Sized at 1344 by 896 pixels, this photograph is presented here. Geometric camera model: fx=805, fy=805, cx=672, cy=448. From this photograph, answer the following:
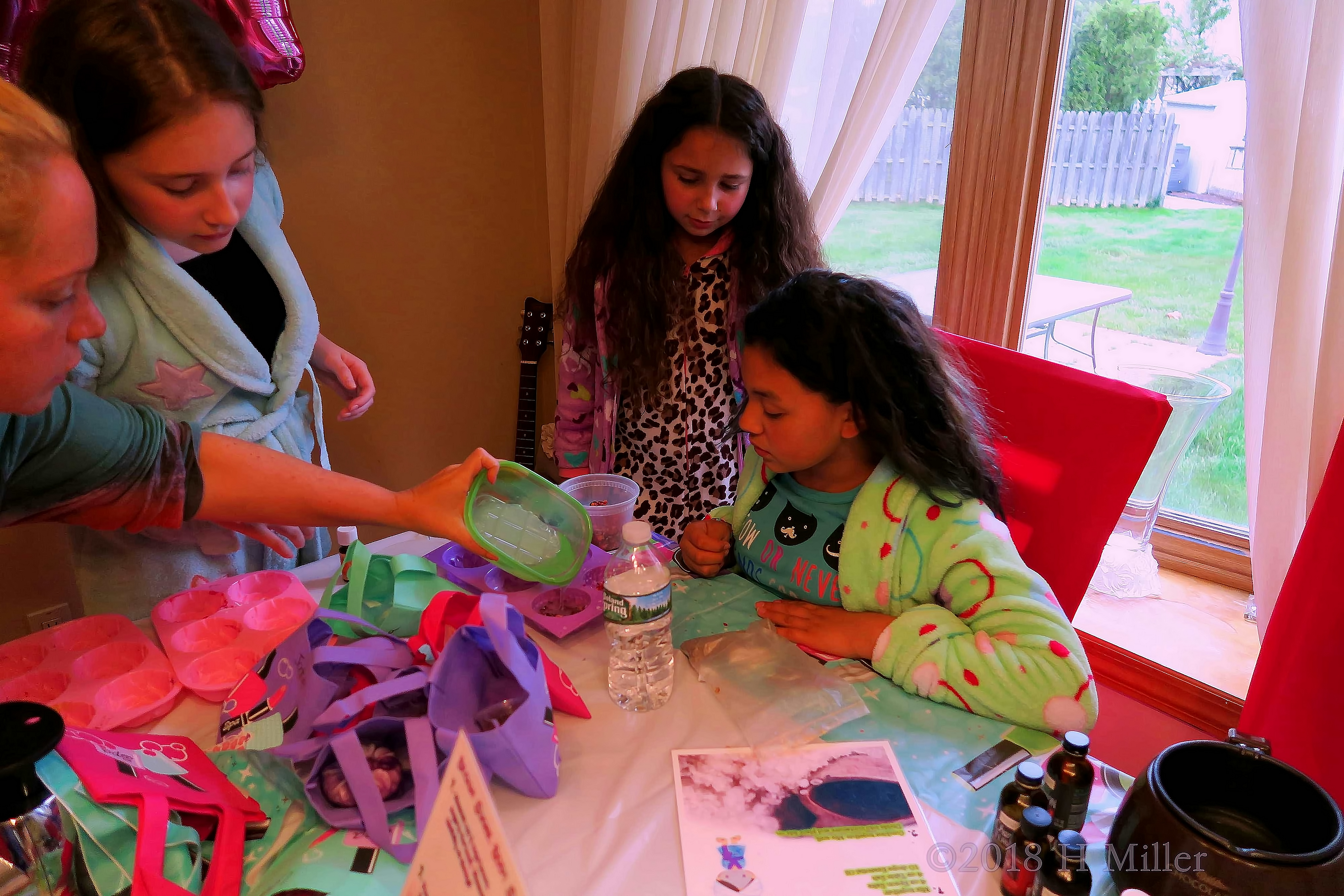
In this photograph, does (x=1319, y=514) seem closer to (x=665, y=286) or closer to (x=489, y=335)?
(x=665, y=286)

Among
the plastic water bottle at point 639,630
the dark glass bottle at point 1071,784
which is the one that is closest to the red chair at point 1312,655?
the dark glass bottle at point 1071,784

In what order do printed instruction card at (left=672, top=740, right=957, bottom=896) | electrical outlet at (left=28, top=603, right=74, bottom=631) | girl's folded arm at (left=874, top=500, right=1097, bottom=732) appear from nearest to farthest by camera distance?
printed instruction card at (left=672, top=740, right=957, bottom=896)
girl's folded arm at (left=874, top=500, right=1097, bottom=732)
electrical outlet at (left=28, top=603, right=74, bottom=631)

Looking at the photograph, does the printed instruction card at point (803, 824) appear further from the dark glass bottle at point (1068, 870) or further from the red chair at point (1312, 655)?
the red chair at point (1312, 655)

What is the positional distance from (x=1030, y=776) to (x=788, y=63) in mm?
1691

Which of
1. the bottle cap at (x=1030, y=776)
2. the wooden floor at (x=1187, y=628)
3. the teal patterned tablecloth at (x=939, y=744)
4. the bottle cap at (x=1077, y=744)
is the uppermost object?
the bottle cap at (x=1077, y=744)

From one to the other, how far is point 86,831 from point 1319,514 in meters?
1.47

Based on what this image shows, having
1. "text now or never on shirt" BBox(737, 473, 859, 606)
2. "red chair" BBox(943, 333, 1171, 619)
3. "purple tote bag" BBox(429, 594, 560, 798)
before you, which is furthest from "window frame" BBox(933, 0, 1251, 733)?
"purple tote bag" BBox(429, 594, 560, 798)

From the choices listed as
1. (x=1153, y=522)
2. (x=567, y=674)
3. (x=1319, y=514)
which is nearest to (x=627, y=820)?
(x=567, y=674)

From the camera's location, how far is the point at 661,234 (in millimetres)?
1712

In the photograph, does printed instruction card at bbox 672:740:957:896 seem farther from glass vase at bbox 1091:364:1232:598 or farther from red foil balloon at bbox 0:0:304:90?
red foil balloon at bbox 0:0:304:90

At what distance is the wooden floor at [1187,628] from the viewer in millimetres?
1837

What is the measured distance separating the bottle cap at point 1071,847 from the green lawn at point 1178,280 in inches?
63.0

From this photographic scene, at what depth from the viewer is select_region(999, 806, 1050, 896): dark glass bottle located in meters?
0.70

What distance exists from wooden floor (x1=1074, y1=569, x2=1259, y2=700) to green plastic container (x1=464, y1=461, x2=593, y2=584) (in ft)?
4.55
